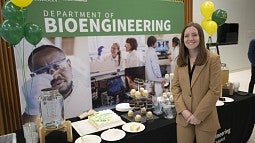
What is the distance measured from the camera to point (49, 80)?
266 centimetres

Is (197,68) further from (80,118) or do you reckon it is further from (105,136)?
(80,118)

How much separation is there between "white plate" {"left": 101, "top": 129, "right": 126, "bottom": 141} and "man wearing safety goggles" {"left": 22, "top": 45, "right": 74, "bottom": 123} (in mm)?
1224

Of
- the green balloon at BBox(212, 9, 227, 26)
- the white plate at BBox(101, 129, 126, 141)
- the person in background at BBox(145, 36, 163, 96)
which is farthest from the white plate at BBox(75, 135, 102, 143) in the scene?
the green balloon at BBox(212, 9, 227, 26)

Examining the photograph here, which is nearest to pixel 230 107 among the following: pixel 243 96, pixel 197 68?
pixel 243 96

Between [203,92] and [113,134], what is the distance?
0.80 meters

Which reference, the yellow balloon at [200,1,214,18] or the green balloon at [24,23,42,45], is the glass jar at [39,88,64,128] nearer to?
the green balloon at [24,23,42,45]

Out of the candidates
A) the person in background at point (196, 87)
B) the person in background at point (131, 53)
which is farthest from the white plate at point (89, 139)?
the person in background at point (131, 53)

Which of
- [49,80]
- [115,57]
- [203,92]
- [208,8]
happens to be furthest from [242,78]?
[49,80]

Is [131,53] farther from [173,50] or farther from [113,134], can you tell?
[113,134]

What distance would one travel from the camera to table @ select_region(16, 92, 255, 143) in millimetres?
1712

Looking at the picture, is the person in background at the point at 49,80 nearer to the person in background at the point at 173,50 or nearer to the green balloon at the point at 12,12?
the green balloon at the point at 12,12

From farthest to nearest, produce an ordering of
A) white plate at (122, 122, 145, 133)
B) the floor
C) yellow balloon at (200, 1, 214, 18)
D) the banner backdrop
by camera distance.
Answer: the floor, yellow balloon at (200, 1, 214, 18), the banner backdrop, white plate at (122, 122, 145, 133)

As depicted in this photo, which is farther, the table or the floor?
the floor

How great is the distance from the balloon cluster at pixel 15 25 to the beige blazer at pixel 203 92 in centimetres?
136
